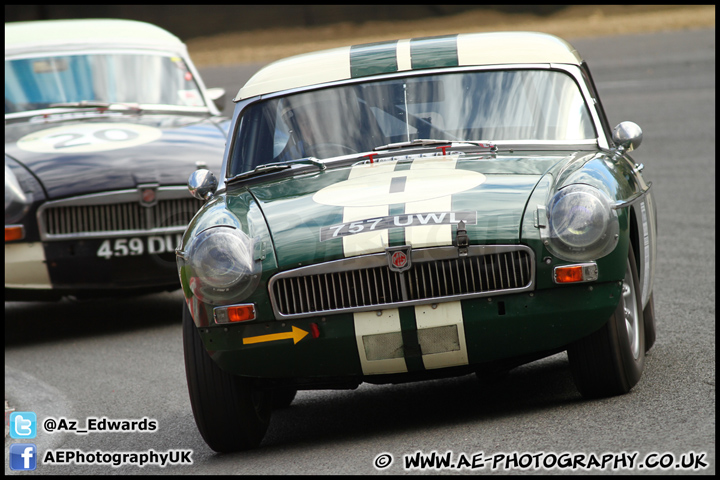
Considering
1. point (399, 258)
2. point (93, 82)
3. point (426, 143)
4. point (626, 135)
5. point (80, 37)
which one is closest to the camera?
point (399, 258)

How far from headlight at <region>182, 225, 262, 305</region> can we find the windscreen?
1.11m

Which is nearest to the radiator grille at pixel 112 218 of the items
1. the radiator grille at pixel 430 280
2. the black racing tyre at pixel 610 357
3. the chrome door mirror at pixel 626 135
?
the chrome door mirror at pixel 626 135

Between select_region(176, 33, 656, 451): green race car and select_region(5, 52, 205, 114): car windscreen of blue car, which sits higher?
select_region(176, 33, 656, 451): green race car

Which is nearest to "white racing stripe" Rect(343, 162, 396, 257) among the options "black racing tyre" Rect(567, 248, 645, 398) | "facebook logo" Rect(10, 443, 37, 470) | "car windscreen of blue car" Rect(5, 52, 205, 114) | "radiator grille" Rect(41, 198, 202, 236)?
"black racing tyre" Rect(567, 248, 645, 398)

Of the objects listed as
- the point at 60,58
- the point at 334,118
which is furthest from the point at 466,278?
the point at 60,58

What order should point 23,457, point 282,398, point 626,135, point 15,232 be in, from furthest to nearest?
point 15,232, point 282,398, point 626,135, point 23,457

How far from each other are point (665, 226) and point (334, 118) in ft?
18.5

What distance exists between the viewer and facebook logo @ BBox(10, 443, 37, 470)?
5051mm

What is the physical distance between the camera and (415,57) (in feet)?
Answer: 19.1

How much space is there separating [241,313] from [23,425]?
191cm

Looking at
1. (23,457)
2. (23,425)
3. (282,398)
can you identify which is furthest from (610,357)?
(23,425)

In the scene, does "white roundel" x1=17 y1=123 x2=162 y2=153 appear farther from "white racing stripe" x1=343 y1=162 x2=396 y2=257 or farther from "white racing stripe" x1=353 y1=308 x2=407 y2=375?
"white racing stripe" x1=353 y1=308 x2=407 y2=375

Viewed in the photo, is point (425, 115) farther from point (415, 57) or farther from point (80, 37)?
point (80, 37)

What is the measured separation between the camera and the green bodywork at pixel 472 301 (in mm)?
4441
